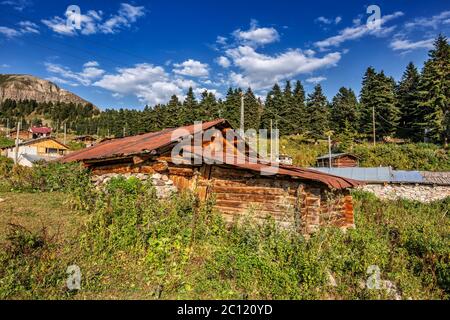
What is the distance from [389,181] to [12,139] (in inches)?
2810

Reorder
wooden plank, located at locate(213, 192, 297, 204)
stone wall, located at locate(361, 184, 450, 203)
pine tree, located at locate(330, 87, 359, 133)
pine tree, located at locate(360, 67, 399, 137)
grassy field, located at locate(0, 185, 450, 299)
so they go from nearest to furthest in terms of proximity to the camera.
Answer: grassy field, located at locate(0, 185, 450, 299), wooden plank, located at locate(213, 192, 297, 204), stone wall, located at locate(361, 184, 450, 203), pine tree, located at locate(360, 67, 399, 137), pine tree, located at locate(330, 87, 359, 133)

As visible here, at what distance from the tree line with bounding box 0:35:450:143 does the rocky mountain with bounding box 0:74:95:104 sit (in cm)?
13678

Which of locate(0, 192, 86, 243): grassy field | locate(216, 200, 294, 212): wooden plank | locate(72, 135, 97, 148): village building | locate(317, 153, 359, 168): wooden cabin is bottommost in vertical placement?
locate(0, 192, 86, 243): grassy field

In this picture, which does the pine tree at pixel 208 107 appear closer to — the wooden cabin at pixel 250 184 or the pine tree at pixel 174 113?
the pine tree at pixel 174 113

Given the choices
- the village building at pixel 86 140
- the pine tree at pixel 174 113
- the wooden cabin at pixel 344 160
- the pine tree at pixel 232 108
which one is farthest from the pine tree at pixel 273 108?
the village building at pixel 86 140

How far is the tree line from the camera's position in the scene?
33875 mm

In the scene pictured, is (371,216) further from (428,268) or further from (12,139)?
(12,139)

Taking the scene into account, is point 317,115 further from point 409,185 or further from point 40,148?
point 40,148

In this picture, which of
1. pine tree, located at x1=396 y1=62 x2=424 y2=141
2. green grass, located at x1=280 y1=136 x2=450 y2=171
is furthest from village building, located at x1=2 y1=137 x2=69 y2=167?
pine tree, located at x1=396 y1=62 x2=424 y2=141

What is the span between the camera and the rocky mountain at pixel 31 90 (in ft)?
516

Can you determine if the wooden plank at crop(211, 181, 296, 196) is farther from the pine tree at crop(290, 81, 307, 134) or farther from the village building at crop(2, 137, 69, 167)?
the village building at crop(2, 137, 69, 167)

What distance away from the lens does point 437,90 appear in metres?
33.4

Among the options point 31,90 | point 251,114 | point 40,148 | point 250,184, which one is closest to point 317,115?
point 251,114
